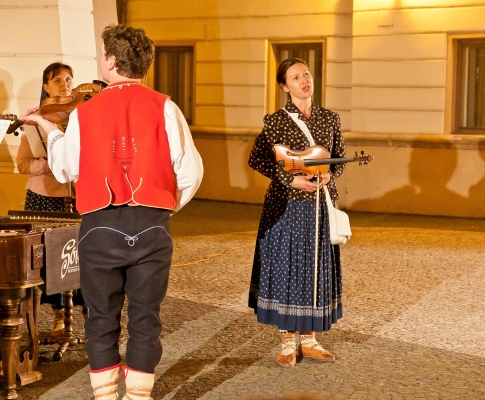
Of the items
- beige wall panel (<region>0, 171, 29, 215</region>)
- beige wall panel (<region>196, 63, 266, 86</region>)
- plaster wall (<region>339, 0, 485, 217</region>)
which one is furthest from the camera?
beige wall panel (<region>196, 63, 266, 86</region>)

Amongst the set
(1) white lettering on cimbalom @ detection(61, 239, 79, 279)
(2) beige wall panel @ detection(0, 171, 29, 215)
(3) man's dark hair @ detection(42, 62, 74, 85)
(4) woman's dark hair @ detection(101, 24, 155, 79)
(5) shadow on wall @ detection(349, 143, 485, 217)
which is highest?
(4) woman's dark hair @ detection(101, 24, 155, 79)

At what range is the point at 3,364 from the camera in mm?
5059

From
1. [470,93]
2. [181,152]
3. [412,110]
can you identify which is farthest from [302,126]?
[470,93]

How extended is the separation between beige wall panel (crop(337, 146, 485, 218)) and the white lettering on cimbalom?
9631mm

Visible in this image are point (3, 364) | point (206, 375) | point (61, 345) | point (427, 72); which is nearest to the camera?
point (3, 364)

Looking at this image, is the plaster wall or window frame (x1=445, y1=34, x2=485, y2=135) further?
window frame (x1=445, y1=34, x2=485, y2=135)

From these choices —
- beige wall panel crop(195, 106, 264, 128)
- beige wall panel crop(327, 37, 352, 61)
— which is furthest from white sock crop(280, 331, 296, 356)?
beige wall panel crop(195, 106, 264, 128)

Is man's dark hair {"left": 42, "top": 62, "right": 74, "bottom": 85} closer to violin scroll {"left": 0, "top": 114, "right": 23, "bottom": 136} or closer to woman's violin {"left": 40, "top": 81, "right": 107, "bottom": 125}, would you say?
woman's violin {"left": 40, "top": 81, "right": 107, "bottom": 125}

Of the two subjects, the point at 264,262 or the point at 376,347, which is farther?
the point at 376,347

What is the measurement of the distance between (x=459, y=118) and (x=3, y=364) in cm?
1063

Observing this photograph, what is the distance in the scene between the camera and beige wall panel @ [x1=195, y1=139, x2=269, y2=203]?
15.7 meters

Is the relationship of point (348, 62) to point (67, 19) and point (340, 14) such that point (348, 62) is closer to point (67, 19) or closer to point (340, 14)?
point (340, 14)

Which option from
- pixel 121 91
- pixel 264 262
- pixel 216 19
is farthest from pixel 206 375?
pixel 216 19

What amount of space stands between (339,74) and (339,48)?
1.36 feet
